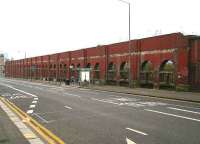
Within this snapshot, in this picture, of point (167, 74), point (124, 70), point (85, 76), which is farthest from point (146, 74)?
point (85, 76)

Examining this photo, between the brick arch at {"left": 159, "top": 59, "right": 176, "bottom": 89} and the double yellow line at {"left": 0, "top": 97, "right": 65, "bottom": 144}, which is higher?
the brick arch at {"left": 159, "top": 59, "right": 176, "bottom": 89}

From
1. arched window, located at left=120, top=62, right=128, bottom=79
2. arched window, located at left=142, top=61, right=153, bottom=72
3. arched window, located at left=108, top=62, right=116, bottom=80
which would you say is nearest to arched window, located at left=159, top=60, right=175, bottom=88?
arched window, located at left=142, top=61, right=153, bottom=72

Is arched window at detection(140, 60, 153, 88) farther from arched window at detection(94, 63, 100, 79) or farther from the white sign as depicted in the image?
arched window at detection(94, 63, 100, 79)

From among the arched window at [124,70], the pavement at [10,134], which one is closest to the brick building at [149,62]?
the arched window at [124,70]

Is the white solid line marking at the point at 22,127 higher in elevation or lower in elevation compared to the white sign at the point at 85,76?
lower

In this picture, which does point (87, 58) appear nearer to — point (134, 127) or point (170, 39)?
point (170, 39)

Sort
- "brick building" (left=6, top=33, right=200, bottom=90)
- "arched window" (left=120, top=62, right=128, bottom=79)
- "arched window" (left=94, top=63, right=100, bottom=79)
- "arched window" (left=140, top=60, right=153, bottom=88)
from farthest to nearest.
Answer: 1. "arched window" (left=94, top=63, right=100, bottom=79)
2. "arched window" (left=120, top=62, right=128, bottom=79)
3. "arched window" (left=140, top=60, right=153, bottom=88)
4. "brick building" (left=6, top=33, right=200, bottom=90)

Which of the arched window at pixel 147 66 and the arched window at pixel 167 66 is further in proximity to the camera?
the arched window at pixel 147 66

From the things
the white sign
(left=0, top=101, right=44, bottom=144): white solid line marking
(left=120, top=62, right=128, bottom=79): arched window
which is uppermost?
(left=120, top=62, right=128, bottom=79): arched window

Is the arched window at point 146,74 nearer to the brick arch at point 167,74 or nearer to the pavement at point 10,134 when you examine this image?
the brick arch at point 167,74

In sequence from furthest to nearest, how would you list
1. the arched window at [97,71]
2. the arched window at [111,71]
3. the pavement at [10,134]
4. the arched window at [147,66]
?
the arched window at [97,71], the arched window at [111,71], the arched window at [147,66], the pavement at [10,134]

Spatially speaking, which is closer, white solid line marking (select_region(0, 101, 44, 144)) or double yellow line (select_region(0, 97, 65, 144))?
double yellow line (select_region(0, 97, 65, 144))

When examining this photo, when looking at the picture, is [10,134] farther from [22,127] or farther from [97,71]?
[97,71]

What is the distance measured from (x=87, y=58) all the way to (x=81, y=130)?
180 feet
